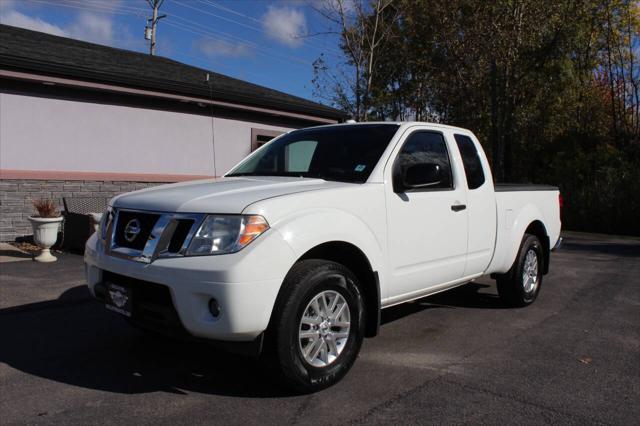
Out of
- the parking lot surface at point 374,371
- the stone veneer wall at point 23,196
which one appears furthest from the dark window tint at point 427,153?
the stone veneer wall at point 23,196

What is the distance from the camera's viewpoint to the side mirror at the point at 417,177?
415 cm

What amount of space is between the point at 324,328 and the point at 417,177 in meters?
1.41

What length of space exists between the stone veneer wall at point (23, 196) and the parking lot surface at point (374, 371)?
3.70 m

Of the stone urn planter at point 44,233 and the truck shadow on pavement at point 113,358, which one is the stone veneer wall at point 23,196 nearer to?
the stone urn planter at point 44,233

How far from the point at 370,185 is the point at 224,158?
886 centimetres

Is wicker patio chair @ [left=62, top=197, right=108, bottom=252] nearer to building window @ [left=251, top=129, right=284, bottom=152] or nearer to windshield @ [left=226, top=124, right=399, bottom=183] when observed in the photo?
building window @ [left=251, top=129, right=284, bottom=152]

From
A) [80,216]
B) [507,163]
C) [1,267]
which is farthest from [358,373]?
[507,163]

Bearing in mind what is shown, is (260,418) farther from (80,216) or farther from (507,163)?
(507,163)

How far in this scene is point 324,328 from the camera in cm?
363

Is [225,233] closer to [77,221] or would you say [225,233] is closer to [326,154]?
[326,154]

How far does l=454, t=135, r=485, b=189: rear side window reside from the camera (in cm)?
523

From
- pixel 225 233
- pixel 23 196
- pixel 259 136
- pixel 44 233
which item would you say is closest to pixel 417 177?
pixel 225 233

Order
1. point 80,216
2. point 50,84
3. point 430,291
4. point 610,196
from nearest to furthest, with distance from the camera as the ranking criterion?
point 430,291, point 80,216, point 50,84, point 610,196

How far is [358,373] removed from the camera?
398cm
